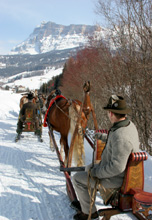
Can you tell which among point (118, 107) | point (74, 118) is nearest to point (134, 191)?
point (118, 107)

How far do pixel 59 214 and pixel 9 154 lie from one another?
149 inches

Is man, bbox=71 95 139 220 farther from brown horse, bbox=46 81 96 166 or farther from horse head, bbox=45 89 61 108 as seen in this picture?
Result: horse head, bbox=45 89 61 108

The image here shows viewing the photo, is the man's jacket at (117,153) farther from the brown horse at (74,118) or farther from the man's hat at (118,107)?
the brown horse at (74,118)

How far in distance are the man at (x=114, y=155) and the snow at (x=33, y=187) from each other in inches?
34.8

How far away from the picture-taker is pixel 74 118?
470 centimetres

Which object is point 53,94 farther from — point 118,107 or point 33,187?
point 118,107

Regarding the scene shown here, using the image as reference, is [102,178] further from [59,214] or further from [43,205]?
[43,205]

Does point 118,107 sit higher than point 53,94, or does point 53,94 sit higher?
point 53,94

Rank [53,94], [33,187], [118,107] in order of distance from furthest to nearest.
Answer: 1. [53,94]
2. [33,187]
3. [118,107]

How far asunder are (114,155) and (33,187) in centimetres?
268

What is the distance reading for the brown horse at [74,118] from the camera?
4324 mm

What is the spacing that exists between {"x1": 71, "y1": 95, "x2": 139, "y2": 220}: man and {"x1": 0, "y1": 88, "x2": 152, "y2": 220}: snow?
34.8 inches

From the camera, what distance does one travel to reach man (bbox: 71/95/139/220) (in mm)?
2223

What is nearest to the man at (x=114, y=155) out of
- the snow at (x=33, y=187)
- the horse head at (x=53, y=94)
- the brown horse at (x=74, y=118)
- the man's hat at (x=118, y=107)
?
the man's hat at (x=118, y=107)
